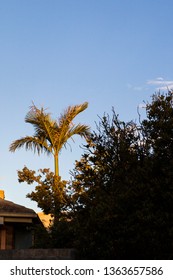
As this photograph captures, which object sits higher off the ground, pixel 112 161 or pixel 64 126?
pixel 64 126

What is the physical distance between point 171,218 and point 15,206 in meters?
10.2

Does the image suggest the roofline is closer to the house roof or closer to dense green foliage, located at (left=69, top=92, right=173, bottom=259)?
the house roof

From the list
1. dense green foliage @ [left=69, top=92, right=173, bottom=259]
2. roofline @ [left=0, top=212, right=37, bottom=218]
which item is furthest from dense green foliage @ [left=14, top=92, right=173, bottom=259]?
roofline @ [left=0, top=212, right=37, bottom=218]

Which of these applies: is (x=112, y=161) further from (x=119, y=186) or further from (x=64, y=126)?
(x=64, y=126)

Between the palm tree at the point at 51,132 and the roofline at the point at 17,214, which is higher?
the palm tree at the point at 51,132

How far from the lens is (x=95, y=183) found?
57.6 feet

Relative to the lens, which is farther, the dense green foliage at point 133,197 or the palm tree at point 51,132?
the palm tree at point 51,132

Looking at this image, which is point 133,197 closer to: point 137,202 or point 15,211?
point 137,202

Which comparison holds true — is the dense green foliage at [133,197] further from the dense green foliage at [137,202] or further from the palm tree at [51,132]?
the palm tree at [51,132]

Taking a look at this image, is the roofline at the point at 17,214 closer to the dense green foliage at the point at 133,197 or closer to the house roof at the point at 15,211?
the house roof at the point at 15,211

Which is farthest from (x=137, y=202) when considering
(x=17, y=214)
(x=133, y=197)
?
(x=17, y=214)

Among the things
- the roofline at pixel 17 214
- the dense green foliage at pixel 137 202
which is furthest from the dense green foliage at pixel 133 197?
the roofline at pixel 17 214

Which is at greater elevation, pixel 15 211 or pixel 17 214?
pixel 15 211

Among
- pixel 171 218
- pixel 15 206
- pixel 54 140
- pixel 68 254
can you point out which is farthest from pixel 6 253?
pixel 54 140
